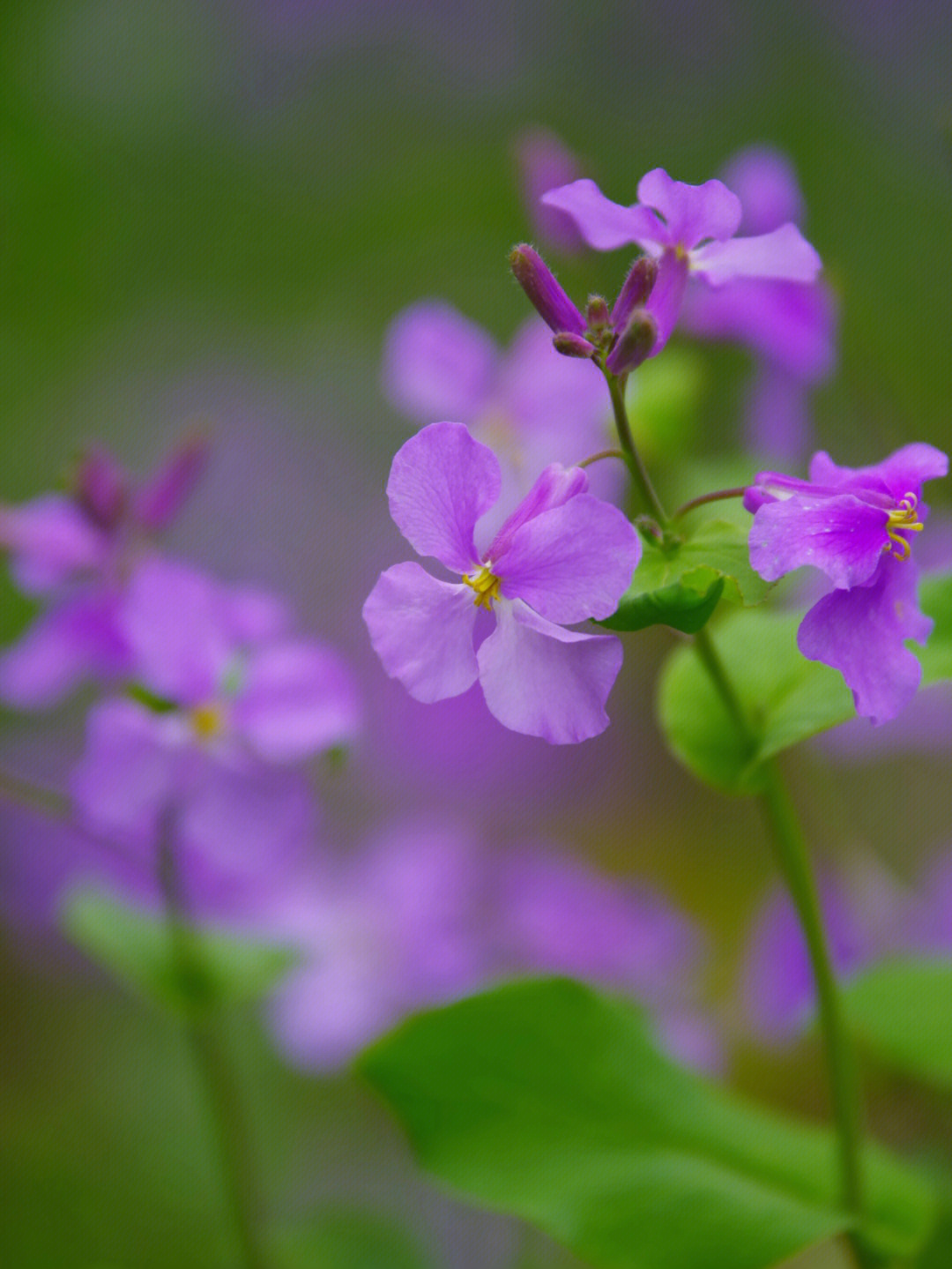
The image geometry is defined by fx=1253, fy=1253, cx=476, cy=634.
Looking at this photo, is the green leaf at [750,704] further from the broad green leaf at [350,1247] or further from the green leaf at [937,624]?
the broad green leaf at [350,1247]

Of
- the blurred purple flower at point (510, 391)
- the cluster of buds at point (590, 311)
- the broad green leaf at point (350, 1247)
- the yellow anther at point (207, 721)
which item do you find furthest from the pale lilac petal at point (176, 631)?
the broad green leaf at point (350, 1247)

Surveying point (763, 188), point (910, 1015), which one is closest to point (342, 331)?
point (763, 188)

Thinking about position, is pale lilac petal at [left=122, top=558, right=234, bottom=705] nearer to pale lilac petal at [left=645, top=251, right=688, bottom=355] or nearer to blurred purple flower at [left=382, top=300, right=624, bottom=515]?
blurred purple flower at [left=382, top=300, right=624, bottom=515]

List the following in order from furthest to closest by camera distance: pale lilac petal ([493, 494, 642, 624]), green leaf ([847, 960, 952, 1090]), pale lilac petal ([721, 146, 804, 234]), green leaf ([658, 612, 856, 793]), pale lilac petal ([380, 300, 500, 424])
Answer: pale lilac petal ([380, 300, 500, 424])
pale lilac petal ([721, 146, 804, 234])
green leaf ([847, 960, 952, 1090])
green leaf ([658, 612, 856, 793])
pale lilac petal ([493, 494, 642, 624])

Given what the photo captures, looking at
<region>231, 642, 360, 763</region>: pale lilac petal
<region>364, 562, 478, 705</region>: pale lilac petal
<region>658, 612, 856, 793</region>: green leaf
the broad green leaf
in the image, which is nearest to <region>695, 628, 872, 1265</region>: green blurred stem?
<region>658, 612, 856, 793</region>: green leaf

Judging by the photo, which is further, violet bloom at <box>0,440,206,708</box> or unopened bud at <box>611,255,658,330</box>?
violet bloom at <box>0,440,206,708</box>

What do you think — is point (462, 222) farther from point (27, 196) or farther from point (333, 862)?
point (333, 862)
